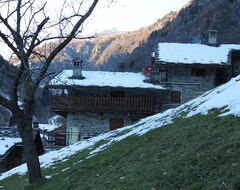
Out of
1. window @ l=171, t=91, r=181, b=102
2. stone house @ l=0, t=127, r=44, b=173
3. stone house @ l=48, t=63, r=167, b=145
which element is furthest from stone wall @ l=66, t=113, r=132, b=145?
window @ l=171, t=91, r=181, b=102

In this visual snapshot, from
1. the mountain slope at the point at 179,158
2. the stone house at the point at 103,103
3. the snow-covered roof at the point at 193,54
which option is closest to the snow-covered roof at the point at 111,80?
the stone house at the point at 103,103

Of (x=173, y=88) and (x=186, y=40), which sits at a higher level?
(x=186, y=40)

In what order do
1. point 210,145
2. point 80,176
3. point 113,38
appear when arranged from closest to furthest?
point 210,145, point 80,176, point 113,38

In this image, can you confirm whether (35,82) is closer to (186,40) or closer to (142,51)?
(186,40)

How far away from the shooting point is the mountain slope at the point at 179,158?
6293 mm

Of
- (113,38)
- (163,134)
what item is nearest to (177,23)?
(113,38)

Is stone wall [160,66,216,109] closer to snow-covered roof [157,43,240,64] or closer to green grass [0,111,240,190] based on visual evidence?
snow-covered roof [157,43,240,64]

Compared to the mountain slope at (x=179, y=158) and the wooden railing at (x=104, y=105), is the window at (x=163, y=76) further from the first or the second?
the mountain slope at (x=179, y=158)

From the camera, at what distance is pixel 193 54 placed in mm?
38000

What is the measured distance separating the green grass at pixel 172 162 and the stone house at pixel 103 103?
879 inches

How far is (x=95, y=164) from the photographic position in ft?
36.3

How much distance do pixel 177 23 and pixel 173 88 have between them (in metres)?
78.5

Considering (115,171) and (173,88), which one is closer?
(115,171)

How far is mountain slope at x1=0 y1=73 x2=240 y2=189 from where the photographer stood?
248 inches
